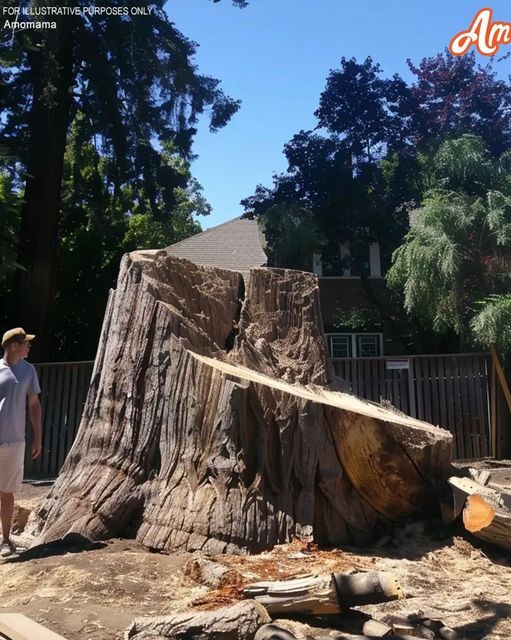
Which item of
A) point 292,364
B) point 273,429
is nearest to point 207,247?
point 292,364

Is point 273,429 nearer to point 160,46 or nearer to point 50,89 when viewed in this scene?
point 50,89

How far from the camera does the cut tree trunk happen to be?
4.84 m

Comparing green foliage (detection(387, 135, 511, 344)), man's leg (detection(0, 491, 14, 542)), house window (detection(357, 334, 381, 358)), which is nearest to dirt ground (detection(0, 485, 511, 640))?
man's leg (detection(0, 491, 14, 542))

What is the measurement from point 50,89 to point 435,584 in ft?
39.0

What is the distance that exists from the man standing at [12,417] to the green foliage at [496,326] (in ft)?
26.4

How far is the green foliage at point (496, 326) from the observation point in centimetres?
1139

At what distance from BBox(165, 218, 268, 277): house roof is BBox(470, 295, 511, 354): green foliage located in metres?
9.01

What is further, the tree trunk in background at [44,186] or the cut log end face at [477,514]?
the tree trunk in background at [44,186]

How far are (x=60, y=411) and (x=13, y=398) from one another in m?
5.98

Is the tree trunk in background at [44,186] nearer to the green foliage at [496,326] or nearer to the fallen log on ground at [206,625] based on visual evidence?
the green foliage at [496,326]

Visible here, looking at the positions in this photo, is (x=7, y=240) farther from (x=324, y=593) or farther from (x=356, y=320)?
(x=324, y=593)

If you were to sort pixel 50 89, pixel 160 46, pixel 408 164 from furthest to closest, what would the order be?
pixel 408 164 < pixel 160 46 < pixel 50 89

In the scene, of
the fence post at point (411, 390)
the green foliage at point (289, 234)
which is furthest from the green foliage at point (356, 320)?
the fence post at point (411, 390)

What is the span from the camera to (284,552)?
4.58 metres
